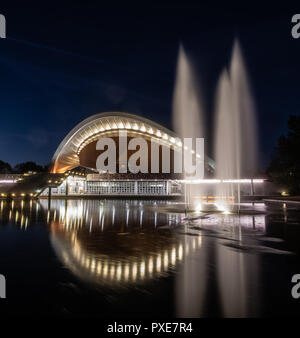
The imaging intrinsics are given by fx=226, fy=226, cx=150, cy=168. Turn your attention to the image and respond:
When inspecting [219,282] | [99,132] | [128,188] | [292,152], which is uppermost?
[99,132]

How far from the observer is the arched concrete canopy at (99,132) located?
3941cm

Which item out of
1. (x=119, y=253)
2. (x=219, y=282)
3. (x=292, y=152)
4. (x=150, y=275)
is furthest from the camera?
(x=292, y=152)

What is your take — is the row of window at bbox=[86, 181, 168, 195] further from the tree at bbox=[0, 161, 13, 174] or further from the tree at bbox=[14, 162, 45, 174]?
the tree at bbox=[0, 161, 13, 174]

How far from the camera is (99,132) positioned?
43.8 meters

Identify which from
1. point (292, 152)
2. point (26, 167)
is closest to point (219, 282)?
point (292, 152)

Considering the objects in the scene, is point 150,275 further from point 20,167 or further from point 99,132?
point 20,167

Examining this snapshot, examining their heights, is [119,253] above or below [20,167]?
below

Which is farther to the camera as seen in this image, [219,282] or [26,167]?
[26,167]

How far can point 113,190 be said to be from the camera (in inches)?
1407

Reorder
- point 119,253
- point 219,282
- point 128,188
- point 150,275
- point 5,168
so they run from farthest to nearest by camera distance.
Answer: point 5,168, point 128,188, point 119,253, point 150,275, point 219,282
